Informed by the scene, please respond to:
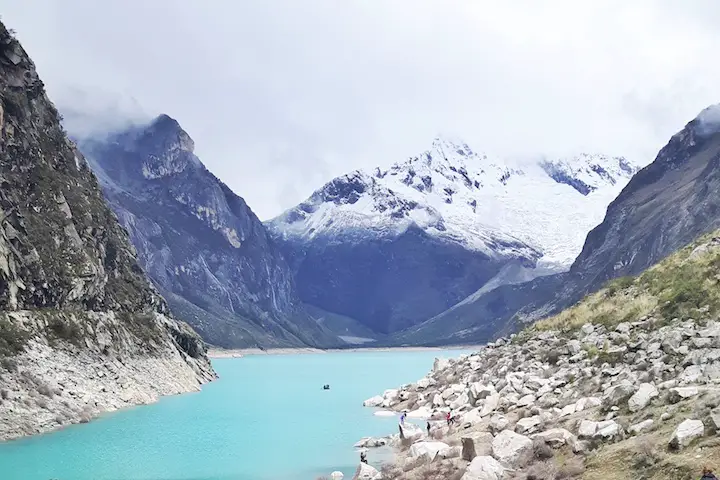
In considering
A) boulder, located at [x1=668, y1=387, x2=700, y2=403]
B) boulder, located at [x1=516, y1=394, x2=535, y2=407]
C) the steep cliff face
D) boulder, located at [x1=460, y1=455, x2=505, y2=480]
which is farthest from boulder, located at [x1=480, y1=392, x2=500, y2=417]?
the steep cliff face

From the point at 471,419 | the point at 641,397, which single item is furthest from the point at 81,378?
the point at 641,397

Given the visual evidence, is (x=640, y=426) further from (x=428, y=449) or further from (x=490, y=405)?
(x=490, y=405)

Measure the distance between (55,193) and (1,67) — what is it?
743 inches

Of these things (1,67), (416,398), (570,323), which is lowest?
(416,398)

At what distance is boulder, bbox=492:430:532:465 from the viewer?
75.2 feet

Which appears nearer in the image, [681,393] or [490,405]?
[681,393]

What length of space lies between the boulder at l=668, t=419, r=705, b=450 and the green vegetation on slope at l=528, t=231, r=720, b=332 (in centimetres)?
1646

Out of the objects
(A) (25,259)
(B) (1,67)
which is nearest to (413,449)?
(A) (25,259)

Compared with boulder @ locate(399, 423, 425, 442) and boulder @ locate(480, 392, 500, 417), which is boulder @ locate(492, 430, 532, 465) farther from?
boulder @ locate(399, 423, 425, 442)

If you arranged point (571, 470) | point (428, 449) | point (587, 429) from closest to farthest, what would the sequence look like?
point (571, 470) < point (587, 429) < point (428, 449)

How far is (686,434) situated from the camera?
19.3 meters

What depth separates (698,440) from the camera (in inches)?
755

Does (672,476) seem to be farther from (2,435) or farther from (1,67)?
(1,67)

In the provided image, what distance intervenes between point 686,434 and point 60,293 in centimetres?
7039
